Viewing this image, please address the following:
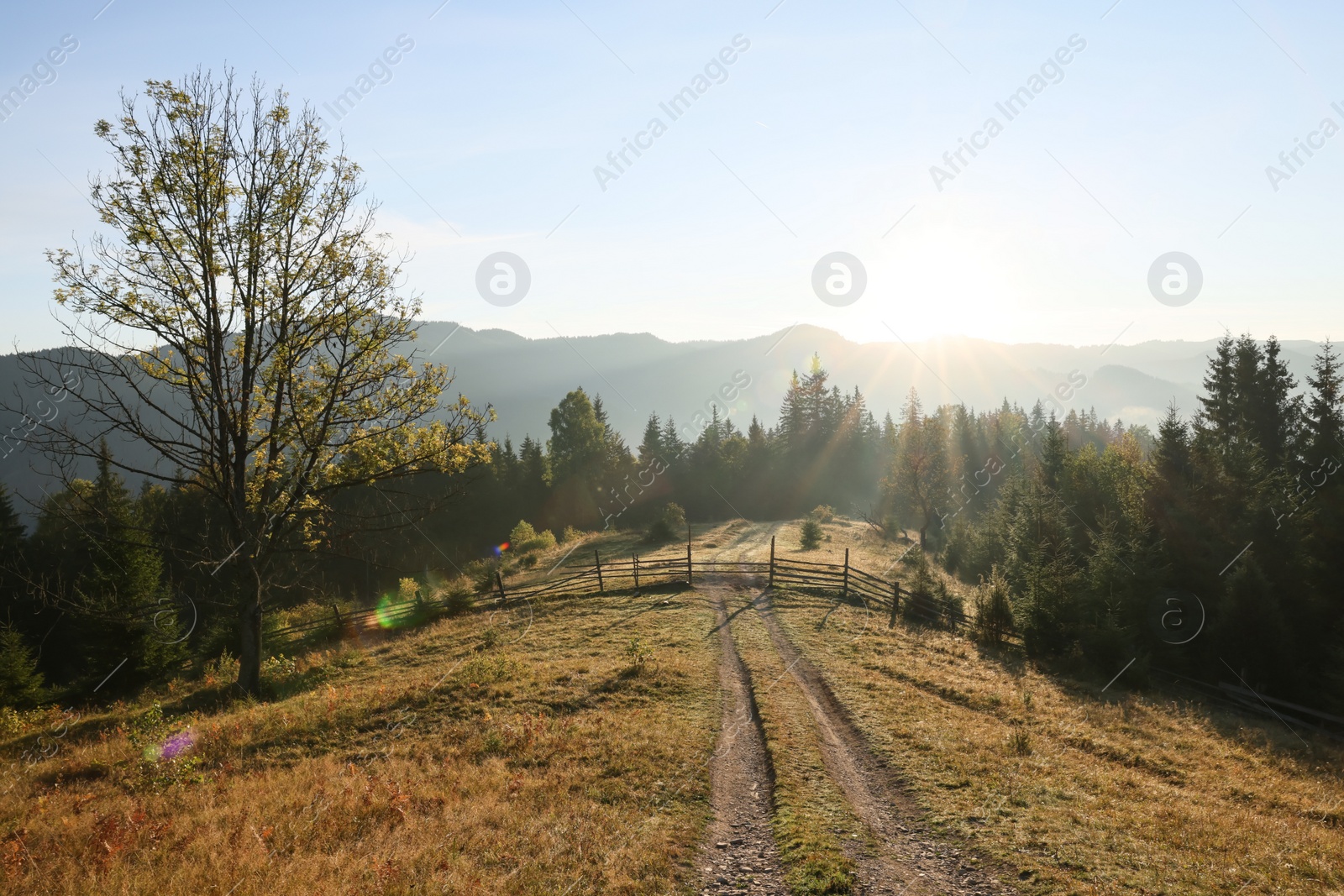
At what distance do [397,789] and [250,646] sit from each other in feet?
27.8

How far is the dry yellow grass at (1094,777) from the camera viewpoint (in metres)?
8.55

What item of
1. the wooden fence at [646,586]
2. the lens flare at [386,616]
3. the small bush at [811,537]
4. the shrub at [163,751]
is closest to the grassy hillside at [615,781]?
the shrub at [163,751]

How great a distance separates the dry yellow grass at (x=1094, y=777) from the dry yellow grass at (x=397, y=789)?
174 inches

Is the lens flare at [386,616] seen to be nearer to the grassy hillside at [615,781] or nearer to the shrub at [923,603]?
the grassy hillside at [615,781]

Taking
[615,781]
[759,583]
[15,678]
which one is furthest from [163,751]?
[759,583]

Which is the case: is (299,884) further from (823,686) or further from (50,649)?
(50,649)

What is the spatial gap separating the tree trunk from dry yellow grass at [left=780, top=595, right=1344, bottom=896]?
14.7m

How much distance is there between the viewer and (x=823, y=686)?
16938mm

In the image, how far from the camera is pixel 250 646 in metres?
16.0

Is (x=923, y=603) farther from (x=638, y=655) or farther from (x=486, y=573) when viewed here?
(x=486, y=573)

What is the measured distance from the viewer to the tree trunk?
1519cm

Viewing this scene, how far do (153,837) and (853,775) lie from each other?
11.0m

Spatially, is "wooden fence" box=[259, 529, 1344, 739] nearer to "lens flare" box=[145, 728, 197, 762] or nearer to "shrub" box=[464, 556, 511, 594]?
"shrub" box=[464, 556, 511, 594]

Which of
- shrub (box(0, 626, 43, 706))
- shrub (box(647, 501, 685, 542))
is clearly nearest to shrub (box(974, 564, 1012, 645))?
shrub (box(647, 501, 685, 542))
